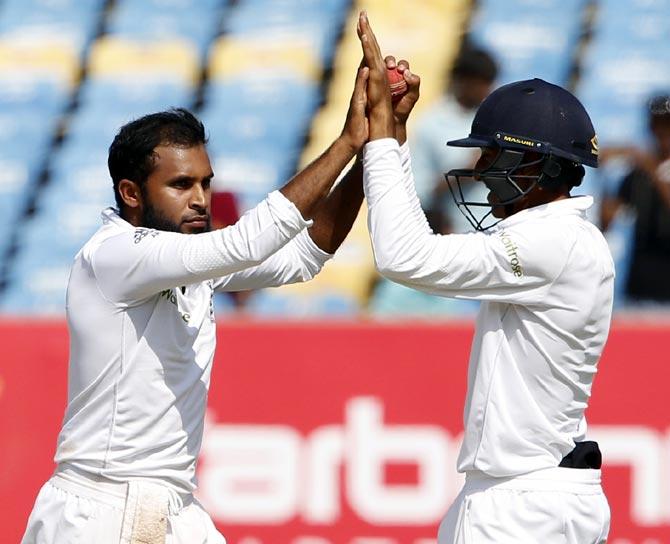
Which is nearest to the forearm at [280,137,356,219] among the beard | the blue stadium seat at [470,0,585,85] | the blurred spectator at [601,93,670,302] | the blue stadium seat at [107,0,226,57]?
the beard

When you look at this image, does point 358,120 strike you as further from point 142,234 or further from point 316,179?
point 142,234

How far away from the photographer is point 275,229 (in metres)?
3.64

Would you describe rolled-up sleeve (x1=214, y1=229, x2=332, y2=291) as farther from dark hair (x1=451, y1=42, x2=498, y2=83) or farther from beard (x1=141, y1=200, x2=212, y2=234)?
dark hair (x1=451, y1=42, x2=498, y2=83)

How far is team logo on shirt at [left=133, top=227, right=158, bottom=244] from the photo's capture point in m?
3.72

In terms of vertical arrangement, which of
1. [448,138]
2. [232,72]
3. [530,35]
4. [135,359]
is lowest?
[135,359]

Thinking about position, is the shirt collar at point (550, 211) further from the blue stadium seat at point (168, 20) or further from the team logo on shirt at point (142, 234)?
the blue stadium seat at point (168, 20)

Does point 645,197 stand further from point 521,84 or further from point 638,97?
point 521,84

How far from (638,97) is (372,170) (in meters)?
5.28

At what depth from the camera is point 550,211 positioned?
12.3 feet

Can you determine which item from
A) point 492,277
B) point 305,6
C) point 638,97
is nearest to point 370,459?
point 492,277

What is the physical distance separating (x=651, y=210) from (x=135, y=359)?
12.6ft

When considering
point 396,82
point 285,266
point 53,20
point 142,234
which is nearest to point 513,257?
point 396,82

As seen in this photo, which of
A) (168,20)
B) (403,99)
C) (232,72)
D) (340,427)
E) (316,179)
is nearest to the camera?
(316,179)

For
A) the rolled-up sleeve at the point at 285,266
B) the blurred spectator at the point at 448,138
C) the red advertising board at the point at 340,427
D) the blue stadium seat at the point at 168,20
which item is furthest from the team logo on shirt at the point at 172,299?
the blue stadium seat at the point at 168,20
